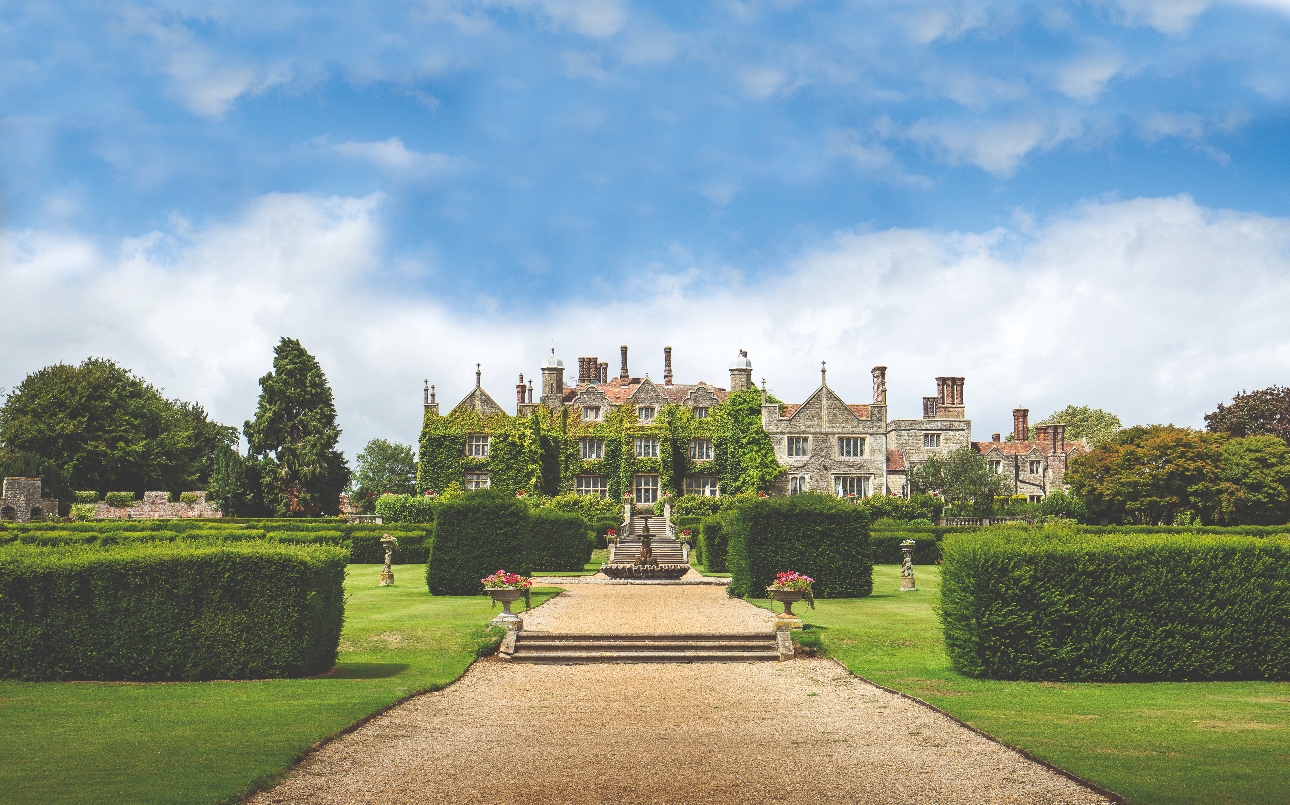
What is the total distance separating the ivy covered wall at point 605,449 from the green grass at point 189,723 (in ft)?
128

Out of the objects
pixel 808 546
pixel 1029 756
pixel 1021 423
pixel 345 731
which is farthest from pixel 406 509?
pixel 1021 423


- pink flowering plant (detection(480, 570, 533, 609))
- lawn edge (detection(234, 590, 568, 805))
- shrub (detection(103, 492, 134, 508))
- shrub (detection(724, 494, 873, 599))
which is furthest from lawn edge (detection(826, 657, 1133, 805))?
shrub (detection(103, 492, 134, 508))

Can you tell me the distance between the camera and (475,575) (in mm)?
25922

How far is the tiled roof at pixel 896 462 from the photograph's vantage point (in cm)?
6719

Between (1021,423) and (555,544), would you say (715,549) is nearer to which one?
(555,544)

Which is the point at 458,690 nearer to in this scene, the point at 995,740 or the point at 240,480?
the point at 995,740

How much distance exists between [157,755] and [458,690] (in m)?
5.15

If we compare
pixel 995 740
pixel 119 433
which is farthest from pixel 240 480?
pixel 995 740

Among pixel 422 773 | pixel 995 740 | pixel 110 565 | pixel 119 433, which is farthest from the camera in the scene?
pixel 119 433

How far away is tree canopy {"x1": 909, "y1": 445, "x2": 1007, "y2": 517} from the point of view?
195 feet

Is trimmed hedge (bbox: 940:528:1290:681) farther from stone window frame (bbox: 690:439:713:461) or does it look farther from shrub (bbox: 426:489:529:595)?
stone window frame (bbox: 690:439:713:461)

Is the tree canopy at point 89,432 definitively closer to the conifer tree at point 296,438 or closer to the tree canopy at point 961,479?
the conifer tree at point 296,438

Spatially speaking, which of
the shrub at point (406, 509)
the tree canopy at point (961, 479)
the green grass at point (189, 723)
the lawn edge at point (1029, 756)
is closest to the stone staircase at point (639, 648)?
the green grass at point (189, 723)

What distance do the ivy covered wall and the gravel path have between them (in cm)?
4171
